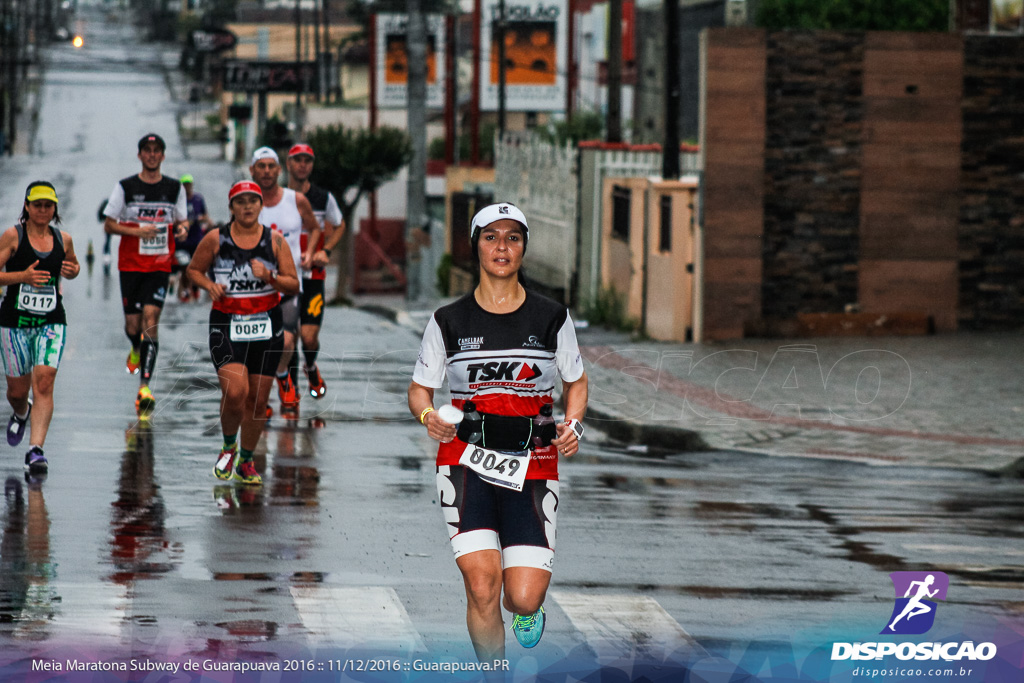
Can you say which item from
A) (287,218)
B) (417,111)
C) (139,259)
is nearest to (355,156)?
(417,111)

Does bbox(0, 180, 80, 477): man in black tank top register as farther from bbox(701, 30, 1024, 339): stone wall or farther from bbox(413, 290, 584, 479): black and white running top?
bbox(701, 30, 1024, 339): stone wall

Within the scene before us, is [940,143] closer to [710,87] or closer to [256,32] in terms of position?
[710,87]

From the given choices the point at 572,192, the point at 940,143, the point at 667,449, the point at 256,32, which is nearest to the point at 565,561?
the point at 667,449

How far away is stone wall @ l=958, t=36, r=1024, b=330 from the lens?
835 inches

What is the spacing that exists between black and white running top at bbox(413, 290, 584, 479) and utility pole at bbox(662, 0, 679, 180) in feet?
50.8

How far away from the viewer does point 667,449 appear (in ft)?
45.2

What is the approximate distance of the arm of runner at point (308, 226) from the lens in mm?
13617

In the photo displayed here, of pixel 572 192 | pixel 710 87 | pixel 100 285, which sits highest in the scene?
pixel 710 87

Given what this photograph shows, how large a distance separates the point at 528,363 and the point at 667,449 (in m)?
7.69

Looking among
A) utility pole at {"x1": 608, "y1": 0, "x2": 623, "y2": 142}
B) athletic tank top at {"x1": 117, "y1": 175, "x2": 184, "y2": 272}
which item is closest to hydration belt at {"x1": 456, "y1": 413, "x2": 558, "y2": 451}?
athletic tank top at {"x1": 117, "y1": 175, "x2": 184, "y2": 272}

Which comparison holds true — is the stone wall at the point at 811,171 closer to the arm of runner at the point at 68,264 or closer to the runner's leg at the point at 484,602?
the arm of runner at the point at 68,264

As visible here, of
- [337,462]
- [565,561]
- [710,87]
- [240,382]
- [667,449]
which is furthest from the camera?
[710,87]

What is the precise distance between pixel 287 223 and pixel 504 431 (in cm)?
757

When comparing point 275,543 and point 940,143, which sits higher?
point 940,143
